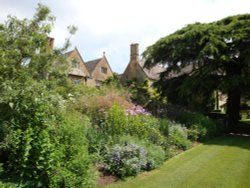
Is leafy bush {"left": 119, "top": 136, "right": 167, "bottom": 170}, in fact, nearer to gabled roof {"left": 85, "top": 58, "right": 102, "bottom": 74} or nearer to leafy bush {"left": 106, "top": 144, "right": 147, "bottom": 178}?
leafy bush {"left": 106, "top": 144, "right": 147, "bottom": 178}

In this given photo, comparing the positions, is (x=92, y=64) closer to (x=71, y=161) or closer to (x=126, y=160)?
(x=126, y=160)

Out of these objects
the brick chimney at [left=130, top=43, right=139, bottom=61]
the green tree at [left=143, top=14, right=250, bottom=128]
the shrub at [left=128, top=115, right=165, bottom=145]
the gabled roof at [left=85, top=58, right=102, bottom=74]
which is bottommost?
the shrub at [left=128, top=115, right=165, bottom=145]

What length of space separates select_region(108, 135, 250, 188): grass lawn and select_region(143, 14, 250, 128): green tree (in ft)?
26.2

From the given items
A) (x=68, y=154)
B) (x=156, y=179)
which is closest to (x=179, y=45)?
(x=156, y=179)

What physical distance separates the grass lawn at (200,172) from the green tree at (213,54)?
7.99 meters

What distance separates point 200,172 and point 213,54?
38.1 ft

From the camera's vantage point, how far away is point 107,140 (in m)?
8.11

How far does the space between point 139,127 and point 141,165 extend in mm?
2152

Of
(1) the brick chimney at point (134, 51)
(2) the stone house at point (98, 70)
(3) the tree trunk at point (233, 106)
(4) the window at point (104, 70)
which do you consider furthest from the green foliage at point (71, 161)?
(4) the window at point (104, 70)

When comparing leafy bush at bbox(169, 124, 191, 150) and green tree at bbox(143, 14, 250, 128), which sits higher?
green tree at bbox(143, 14, 250, 128)

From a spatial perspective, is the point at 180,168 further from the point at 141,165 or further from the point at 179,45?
the point at 179,45

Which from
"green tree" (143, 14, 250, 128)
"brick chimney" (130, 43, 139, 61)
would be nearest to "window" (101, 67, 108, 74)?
"brick chimney" (130, 43, 139, 61)

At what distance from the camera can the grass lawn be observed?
21.5 feet

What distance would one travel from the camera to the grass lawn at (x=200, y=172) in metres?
6.54
